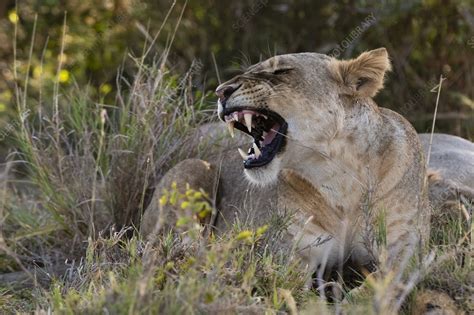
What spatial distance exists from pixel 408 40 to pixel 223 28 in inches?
72.8

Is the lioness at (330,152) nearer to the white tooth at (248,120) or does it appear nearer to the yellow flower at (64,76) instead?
the white tooth at (248,120)

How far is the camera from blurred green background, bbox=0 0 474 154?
8406 millimetres

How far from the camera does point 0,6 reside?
9695 mm

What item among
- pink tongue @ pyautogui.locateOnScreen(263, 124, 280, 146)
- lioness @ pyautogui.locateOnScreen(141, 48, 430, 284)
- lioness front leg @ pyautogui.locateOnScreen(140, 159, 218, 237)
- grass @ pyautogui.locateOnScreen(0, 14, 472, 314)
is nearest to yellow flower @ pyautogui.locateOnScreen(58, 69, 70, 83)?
grass @ pyautogui.locateOnScreen(0, 14, 472, 314)

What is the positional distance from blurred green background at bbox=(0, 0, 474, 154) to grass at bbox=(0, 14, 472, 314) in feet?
5.47

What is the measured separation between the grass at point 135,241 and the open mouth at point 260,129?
0.33m

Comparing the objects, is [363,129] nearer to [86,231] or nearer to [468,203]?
[468,203]

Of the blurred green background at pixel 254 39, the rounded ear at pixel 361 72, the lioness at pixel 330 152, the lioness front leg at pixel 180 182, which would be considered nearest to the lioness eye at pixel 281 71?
the lioness at pixel 330 152

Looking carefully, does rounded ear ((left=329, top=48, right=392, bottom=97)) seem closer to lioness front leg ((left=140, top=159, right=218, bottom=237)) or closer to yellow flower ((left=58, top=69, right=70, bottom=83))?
lioness front leg ((left=140, top=159, right=218, bottom=237))

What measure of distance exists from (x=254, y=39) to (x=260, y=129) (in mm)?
4443

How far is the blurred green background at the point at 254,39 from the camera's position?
8.41 m

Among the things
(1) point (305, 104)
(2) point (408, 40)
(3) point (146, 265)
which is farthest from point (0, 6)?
(3) point (146, 265)

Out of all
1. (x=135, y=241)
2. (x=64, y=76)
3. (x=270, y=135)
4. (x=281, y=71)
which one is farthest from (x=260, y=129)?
(x=64, y=76)

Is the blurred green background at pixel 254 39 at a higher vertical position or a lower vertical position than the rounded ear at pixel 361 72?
lower
